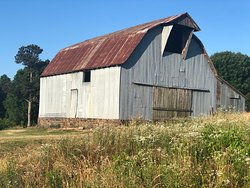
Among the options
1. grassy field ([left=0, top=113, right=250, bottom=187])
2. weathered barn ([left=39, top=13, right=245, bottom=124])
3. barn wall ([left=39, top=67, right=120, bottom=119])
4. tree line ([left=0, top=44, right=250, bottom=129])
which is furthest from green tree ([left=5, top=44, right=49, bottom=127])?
grassy field ([left=0, top=113, right=250, bottom=187])

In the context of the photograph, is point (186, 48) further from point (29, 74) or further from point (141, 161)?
point (29, 74)

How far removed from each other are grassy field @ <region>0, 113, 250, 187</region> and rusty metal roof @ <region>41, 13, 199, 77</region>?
17.2 m

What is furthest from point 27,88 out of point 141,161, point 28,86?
point 141,161

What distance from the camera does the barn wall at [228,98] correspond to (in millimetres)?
34562

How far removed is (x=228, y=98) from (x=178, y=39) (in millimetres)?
6648

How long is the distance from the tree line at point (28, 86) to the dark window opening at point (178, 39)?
2674 cm

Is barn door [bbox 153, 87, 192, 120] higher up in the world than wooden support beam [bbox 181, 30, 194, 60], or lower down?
lower down

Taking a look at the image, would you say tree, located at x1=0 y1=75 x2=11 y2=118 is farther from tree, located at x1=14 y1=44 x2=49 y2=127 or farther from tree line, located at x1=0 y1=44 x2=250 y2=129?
tree, located at x1=14 y1=44 x2=49 y2=127

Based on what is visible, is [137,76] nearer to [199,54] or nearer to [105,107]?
[105,107]

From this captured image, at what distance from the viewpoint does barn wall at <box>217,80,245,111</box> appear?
113 feet

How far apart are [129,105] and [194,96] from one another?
5991 millimetres

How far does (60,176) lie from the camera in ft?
28.8

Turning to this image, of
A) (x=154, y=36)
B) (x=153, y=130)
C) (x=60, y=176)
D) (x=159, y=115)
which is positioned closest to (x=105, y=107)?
(x=159, y=115)

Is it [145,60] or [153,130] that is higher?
[145,60]
